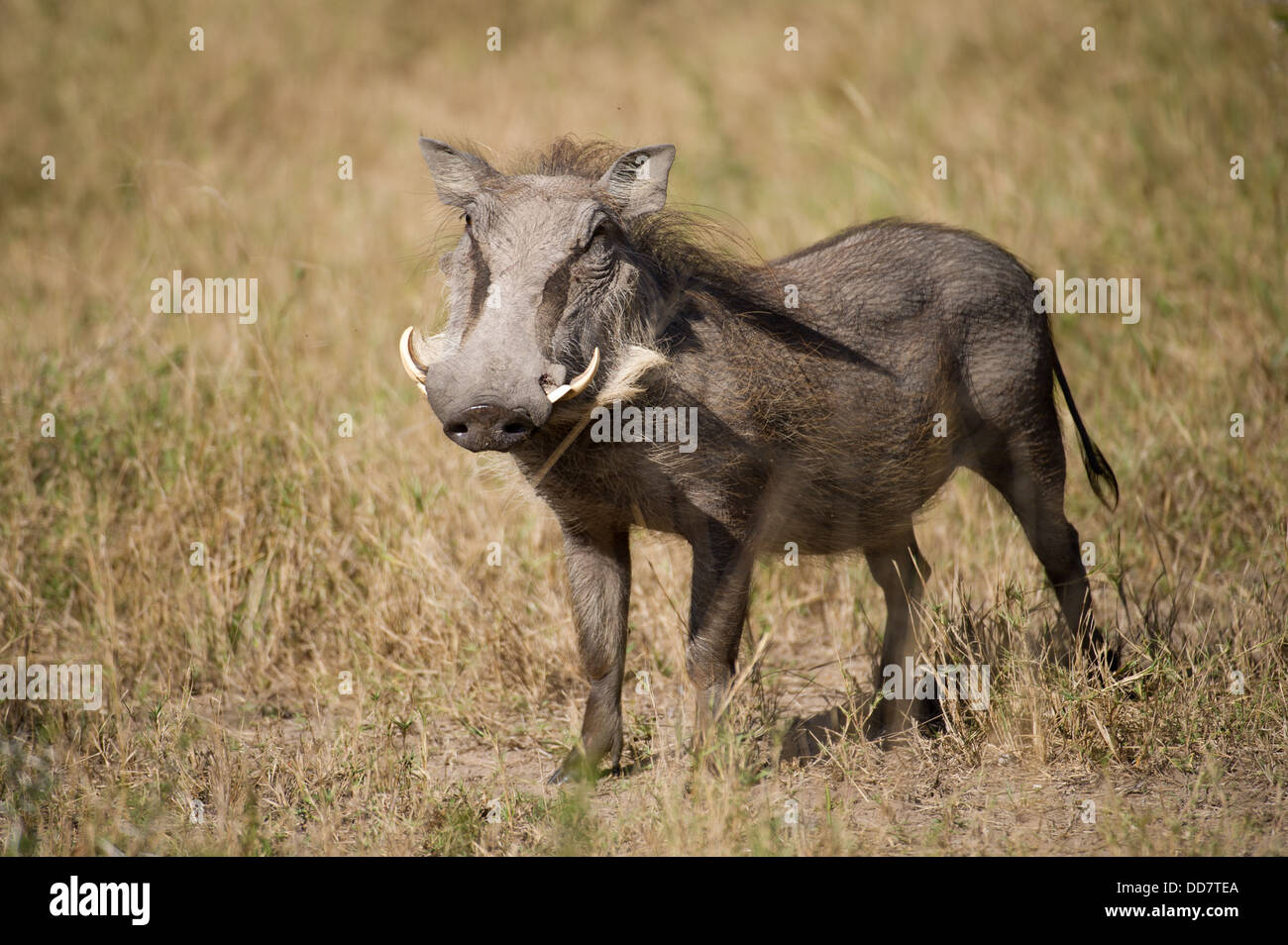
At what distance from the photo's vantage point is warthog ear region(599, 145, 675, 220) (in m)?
3.33

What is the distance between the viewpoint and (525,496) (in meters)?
3.60

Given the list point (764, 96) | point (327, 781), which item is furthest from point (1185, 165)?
point (327, 781)

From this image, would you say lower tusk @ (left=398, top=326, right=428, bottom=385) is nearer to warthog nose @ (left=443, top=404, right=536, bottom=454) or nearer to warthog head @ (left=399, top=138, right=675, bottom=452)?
warthog head @ (left=399, top=138, right=675, bottom=452)

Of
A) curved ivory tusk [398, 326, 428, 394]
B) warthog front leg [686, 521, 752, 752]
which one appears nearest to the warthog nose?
curved ivory tusk [398, 326, 428, 394]

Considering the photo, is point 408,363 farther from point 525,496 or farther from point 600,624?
point 600,624

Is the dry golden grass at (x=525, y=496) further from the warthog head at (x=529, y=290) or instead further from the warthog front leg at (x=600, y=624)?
the warthog head at (x=529, y=290)

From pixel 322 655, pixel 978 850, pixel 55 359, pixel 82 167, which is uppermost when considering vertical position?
pixel 82 167

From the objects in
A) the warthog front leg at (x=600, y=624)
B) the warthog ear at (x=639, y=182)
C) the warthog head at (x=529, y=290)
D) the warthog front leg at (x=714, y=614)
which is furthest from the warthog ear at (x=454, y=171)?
the warthog front leg at (x=714, y=614)

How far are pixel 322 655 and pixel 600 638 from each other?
132 centimetres

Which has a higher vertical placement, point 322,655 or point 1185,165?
point 1185,165

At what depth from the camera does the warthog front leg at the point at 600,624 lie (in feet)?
11.8

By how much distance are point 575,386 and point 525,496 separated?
781mm

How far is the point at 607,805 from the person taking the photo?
3467 millimetres

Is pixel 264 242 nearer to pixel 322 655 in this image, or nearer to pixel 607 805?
pixel 322 655
